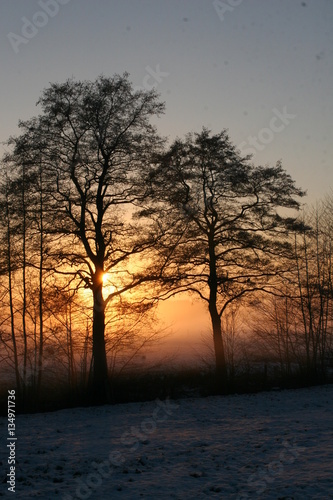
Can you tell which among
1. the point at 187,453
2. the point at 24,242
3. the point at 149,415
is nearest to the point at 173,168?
the point at 24,242

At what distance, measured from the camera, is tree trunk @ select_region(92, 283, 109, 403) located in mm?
23953

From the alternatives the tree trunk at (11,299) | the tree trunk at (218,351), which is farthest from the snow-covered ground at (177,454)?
the tree trunk at (218,351)

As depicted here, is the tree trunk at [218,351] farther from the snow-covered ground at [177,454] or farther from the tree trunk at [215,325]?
the snow-covered ground at [177,454]

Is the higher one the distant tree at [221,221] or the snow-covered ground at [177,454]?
the distant tree at [221,221]

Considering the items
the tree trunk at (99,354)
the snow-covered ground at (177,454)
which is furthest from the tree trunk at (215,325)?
the tree trunk at (99,354)

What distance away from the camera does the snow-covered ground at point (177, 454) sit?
10172 millimetres

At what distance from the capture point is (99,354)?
24.0 metres

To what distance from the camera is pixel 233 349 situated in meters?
38.4

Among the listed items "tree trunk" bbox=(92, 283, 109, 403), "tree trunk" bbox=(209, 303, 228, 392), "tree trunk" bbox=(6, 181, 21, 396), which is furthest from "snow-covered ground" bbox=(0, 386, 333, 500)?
"tree trunk" bbox=(209, 303, 228, 392)

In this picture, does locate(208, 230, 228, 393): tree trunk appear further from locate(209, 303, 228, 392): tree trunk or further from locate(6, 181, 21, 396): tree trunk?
locate(6, 181, 21, 396): tree trunk

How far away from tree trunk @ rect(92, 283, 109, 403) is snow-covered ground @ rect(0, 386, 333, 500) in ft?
7.50

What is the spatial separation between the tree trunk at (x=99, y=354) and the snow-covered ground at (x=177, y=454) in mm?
2287

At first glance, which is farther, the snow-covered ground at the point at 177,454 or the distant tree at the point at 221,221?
the distant tree at the point at 221,221

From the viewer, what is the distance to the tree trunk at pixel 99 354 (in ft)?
78.6
